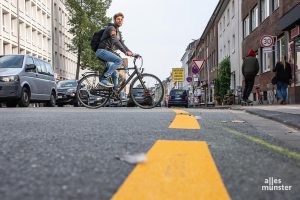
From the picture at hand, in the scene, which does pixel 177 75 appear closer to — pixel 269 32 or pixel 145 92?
pixel 269 32

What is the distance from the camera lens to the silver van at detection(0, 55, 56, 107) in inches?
563

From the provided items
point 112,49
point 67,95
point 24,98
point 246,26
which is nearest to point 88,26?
point 246,26

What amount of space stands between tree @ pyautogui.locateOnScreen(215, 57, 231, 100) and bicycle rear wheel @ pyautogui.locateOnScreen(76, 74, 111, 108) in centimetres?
2555

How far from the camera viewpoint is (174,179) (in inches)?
89.7

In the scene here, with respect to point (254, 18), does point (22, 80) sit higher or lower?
lower

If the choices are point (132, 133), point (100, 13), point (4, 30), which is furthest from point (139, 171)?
point (100, 13)

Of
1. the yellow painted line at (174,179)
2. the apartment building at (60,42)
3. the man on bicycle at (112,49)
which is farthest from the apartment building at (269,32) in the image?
the apartment building at (60,42)

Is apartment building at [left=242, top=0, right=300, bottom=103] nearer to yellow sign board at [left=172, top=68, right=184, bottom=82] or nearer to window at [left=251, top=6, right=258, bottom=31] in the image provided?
window at [left=251, top=6, right=258, bottom=31]

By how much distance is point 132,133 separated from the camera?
14.6 feet

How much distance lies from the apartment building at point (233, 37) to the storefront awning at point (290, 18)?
314 inches

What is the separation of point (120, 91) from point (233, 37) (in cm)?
2797

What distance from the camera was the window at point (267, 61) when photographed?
2400cm

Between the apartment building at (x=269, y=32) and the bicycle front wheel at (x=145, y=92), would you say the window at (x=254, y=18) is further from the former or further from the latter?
the bicycle front wheel at (x=145, y=92)

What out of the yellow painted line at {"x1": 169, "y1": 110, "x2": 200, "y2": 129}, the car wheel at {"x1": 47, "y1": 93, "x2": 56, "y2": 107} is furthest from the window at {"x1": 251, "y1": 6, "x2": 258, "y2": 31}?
the yellow painted line at {"x1": 169, "y1": 110, "x2": 200, "y2": 129}
